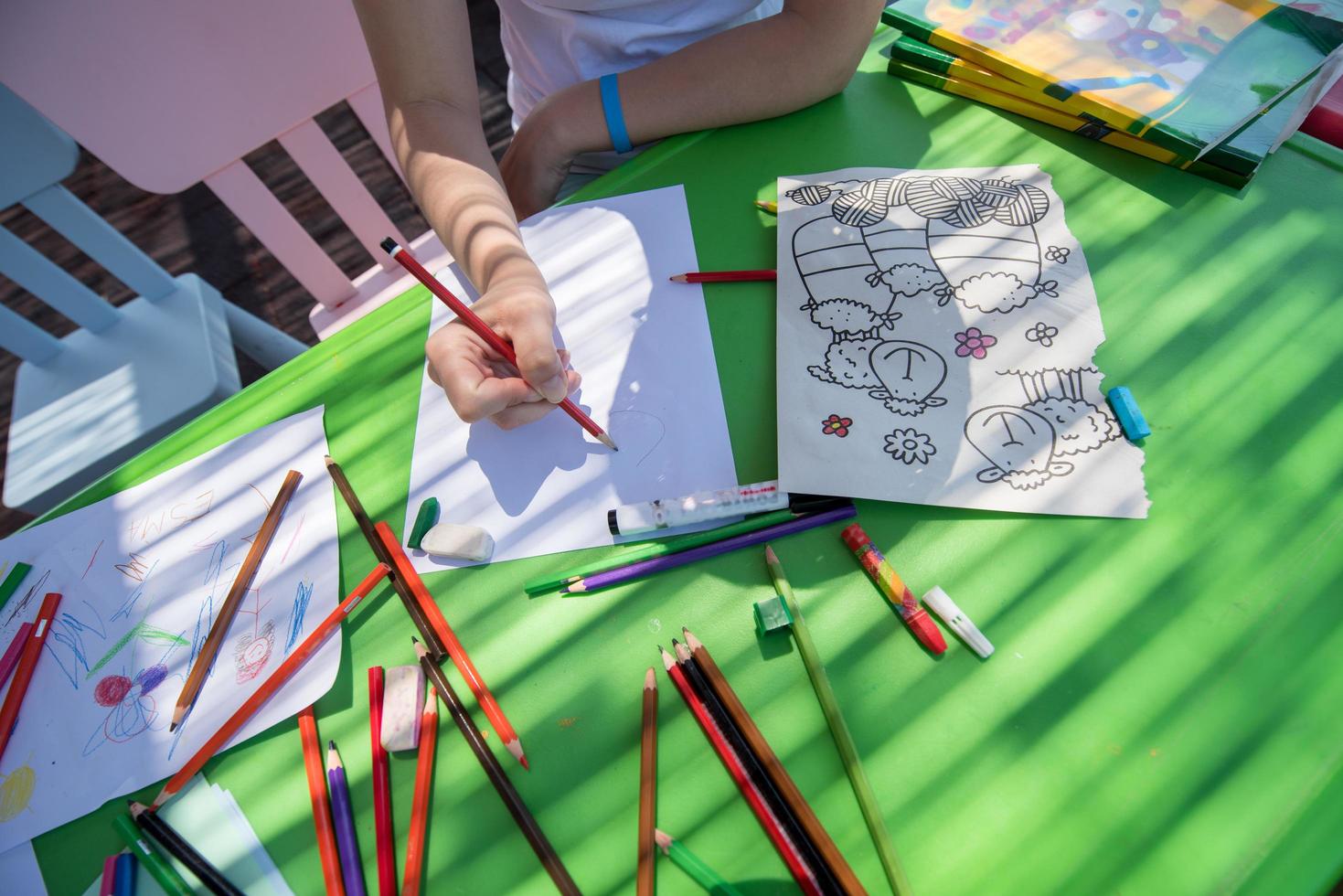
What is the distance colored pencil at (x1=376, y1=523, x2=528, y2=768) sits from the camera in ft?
1.43

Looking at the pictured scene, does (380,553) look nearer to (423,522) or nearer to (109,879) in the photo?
(423,522)

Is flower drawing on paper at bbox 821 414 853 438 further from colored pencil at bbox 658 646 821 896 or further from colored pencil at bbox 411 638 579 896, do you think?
colored pencil at bbox 411 638 579 896

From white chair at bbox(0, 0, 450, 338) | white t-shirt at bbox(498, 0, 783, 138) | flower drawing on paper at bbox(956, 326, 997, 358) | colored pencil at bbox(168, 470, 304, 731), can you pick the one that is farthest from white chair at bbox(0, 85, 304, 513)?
flower drawing on paper at bbox(956, 326, 997, 358)

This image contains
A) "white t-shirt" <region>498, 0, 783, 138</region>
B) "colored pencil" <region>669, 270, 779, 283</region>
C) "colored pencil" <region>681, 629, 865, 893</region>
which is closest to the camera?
"colored pencil" <region>681, 629, 865, 893</region>

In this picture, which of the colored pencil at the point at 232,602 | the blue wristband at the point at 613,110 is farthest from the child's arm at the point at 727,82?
the colored pencil at the point at 232,602

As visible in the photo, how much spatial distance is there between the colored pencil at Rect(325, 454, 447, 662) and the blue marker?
1.60 feet

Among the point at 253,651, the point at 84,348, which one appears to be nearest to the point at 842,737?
the point at 253,651

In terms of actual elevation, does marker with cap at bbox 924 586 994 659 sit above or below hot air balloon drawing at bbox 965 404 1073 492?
below

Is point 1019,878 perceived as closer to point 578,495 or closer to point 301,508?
point 578,495

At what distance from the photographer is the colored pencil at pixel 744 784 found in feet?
1.27

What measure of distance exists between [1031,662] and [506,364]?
425mm

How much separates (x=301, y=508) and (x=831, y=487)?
0.41 m

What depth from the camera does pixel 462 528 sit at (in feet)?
1.67

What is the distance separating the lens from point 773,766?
1.35ft
